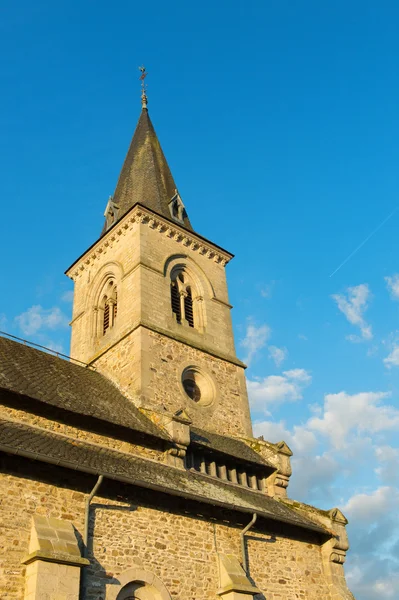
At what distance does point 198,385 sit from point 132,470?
788 cm

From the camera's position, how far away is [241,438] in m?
20.4

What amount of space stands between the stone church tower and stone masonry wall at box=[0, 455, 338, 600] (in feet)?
0.09

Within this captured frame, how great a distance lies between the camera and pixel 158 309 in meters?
21.1

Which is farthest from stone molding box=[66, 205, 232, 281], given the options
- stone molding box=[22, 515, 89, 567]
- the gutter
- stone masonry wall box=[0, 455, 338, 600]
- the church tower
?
stone molding box=[22, 515, 89, 567]

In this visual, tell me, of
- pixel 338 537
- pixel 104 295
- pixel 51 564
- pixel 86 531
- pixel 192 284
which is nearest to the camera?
pixel 51 564

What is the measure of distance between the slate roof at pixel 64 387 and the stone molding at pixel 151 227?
6439 millimetres

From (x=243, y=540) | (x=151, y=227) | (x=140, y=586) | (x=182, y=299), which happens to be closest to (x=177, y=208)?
(x=151, y=227)

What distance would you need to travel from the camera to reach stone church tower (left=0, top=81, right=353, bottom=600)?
11219 millimetres

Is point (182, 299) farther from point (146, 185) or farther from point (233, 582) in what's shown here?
point (233, 582)

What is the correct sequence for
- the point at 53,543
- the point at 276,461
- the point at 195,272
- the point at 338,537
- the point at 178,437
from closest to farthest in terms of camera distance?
the point at 53,543 → the point at 178,437 → the point at 338,537 → the point at 276,461 → the point at 195,272

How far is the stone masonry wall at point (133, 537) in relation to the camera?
10773 millimetres

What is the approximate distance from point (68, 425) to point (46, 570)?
4.41 meters

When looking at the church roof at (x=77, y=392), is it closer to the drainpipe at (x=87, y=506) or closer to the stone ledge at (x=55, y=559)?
the drainpipe at (x=87, y=506)

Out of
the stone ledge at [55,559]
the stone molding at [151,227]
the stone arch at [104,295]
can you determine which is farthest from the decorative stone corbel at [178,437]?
the stone molding at [151,227]
